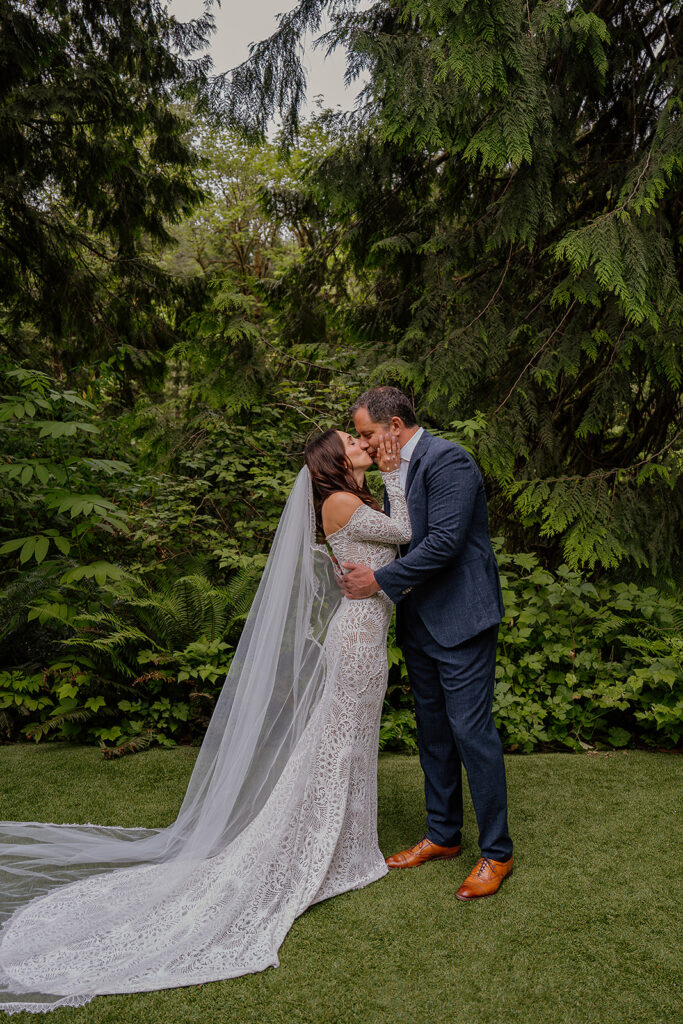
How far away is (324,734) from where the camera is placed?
3094 mm

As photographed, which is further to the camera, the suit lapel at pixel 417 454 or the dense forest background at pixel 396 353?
the dense forest background at pixel 396 353

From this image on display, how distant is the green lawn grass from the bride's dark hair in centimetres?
166

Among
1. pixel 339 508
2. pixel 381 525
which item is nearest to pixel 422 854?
pixel 381 525

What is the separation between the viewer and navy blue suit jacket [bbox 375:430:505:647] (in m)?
3.01

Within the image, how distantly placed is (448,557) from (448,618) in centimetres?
27

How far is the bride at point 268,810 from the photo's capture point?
262 cm

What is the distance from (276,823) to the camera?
9.55ft

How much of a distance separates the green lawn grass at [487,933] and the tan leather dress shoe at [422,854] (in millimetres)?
65

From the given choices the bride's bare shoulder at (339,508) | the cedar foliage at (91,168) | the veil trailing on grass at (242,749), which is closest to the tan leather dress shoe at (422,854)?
the veil trailing on grass at (242,749)

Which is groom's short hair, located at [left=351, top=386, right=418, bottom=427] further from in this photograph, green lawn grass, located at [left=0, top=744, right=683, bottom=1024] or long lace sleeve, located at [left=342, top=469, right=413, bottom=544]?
green lawn grass, located at [left=0, top=744, right=683, bottom=1024]

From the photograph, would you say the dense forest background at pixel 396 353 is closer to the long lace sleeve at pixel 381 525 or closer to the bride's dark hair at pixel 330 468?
the bride's dark hair at pixel 330 468

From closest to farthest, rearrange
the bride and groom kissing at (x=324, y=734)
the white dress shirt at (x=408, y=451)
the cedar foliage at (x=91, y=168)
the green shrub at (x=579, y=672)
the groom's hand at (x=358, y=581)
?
the bride and groom kissing at (x=324, y=734), the groom's hand at (x=358, y=581), the white dress shirt at (x=408, y=451), the green shrub at (x=579, y=672), the cedar foliage at (x=91, y=168)

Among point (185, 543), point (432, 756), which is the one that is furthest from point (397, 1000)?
point (185, 543)

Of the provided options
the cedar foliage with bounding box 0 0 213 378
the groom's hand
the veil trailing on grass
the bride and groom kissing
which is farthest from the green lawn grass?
the cedar foliage with bounding box 0 0 213 378
